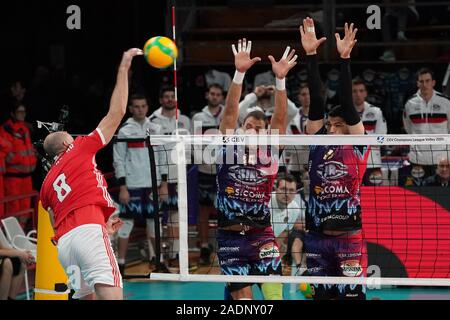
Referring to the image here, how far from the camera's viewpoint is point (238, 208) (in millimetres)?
9312

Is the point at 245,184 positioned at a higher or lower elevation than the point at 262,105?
lower

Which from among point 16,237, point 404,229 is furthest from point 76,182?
point 404,229

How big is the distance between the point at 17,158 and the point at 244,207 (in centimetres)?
658

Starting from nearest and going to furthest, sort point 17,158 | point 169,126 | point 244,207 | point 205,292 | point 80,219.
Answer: point 80,219, point 244,207, point 205,292, point 169,126, point 17,158

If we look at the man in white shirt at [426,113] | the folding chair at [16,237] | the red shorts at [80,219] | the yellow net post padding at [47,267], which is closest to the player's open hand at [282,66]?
the red shorts at [80,219]

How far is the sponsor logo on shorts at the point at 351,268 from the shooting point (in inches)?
363

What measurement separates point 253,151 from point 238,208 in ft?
1.94

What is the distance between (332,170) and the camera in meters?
9.25

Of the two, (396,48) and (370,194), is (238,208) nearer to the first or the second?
(370,194)

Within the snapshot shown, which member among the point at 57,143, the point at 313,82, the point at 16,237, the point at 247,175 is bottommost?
the point at 16,237

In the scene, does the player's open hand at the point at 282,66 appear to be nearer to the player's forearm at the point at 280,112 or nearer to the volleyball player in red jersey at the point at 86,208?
the player's forearm at the point at 280,112

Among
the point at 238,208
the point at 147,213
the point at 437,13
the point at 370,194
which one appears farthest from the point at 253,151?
the point at 437,13

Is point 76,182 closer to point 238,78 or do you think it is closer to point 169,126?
point 238,78

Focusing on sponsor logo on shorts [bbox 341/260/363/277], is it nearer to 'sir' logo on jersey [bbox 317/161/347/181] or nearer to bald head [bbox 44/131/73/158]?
'sir' logo on jersey [bbox 317/161/347/181]
